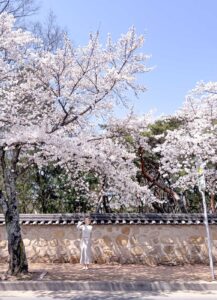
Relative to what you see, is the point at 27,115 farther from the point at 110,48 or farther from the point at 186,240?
the point at 186,240

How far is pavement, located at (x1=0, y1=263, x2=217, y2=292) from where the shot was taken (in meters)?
8.85

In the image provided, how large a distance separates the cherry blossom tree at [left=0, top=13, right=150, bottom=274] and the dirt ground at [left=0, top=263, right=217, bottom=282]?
86 cm

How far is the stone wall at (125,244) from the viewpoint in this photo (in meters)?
12.5

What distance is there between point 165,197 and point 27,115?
13531 millimetres

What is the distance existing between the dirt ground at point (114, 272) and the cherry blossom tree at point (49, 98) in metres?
0.86

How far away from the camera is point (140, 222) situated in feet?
41.4

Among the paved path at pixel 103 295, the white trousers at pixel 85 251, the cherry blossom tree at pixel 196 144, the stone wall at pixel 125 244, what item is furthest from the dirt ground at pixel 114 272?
the cherry blossom tree at pixel 196 144

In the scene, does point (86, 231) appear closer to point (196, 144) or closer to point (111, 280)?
point (111, 280)

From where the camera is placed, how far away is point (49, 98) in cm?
1062

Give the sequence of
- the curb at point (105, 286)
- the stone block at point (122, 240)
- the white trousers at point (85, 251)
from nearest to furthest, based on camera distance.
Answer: the curb at point (105, 286)
the white trousers at point (85, 251)
the stone block at point (122, 240)

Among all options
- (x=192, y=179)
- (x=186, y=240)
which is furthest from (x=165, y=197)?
(x=186, y=240)

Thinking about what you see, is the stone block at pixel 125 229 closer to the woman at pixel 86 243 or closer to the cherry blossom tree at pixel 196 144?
the woman at pixel 86 243

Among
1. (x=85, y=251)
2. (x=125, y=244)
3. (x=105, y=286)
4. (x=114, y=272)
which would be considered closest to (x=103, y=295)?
(x=105, y=286)

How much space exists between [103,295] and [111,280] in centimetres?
100
